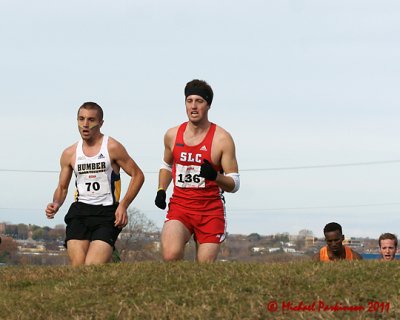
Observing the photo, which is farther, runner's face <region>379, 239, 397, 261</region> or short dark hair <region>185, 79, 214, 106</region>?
runner's face <region>379, 239, 397, 261</region>

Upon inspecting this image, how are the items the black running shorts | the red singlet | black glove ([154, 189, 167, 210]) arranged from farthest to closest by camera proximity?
the black running shorts
black glove ([154, 189, 167, 210])
the red singlet

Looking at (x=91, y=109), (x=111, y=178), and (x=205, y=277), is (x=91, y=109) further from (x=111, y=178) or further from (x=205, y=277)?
(x=205, y=277)

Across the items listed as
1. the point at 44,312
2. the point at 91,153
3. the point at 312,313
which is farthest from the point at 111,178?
the point at 312,313

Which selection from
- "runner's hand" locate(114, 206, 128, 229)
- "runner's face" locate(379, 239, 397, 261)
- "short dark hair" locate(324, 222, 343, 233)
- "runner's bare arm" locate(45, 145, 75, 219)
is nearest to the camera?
"runner's hand" locate(114, 206, 128, 229)

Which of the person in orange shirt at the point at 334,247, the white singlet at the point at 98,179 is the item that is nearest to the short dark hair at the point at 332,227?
the person in orange shirt at the point at 334,247

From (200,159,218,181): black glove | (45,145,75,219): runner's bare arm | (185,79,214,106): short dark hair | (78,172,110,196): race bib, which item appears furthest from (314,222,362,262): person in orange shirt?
(45,145,75,219): runner's bare arm

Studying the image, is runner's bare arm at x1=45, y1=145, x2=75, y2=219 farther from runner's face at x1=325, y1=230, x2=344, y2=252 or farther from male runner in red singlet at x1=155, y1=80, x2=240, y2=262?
runner's face at x1=325, y1=230, x2=344, y2=252

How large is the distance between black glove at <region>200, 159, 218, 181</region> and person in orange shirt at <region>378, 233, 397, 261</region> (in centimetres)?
359

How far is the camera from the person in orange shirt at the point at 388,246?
1390cm

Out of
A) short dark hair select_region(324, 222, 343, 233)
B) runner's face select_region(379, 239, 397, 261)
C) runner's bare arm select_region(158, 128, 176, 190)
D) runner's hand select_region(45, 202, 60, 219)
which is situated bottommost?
runner's face select_region(379, 239, 397, 261)

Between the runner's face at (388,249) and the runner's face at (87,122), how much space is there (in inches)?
179

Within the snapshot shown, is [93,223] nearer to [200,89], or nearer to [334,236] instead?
[200,89]

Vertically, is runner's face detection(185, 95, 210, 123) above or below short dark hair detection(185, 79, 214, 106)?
below

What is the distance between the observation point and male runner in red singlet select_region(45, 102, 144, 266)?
1270cm
